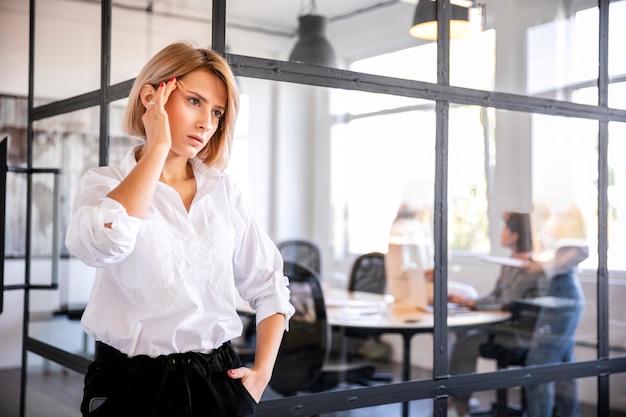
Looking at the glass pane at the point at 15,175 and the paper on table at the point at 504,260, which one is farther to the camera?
the glass pane at the point at 15,175

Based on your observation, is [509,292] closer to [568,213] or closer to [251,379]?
[568,213]

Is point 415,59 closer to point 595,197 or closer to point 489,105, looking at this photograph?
point 489,105

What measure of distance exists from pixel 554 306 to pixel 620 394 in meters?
0.50

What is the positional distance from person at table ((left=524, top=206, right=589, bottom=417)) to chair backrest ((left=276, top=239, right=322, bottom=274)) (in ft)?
9.12

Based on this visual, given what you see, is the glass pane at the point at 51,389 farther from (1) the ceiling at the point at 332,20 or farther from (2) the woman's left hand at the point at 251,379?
(2) the woman's left hand at the point at 251,379

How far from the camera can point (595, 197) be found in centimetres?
354

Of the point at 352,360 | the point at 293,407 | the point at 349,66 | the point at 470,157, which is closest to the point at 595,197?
the point at 470,157

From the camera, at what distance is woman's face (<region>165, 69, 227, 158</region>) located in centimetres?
162

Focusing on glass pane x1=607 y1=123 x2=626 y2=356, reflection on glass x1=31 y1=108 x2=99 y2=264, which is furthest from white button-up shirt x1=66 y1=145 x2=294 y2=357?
glass pane x1=607 y1=123 x2=626 y2=356

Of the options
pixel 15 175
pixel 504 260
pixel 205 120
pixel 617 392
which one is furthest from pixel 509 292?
pixel 15 175

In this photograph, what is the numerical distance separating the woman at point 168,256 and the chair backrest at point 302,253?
4528 mm

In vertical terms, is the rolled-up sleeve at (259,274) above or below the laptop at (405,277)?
above

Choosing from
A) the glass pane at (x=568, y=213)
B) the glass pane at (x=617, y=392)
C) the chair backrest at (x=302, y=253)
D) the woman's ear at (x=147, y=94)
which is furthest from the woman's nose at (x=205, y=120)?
the chair backrest at (x=302, y=253)

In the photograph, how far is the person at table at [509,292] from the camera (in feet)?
11.7
